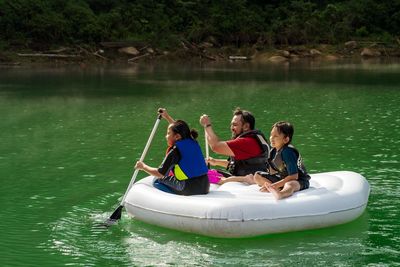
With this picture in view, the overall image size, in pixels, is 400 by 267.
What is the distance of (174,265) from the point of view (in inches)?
232

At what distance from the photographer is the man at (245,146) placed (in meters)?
7.47

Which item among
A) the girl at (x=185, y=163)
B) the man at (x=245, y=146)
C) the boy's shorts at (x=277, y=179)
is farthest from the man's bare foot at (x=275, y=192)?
the man at (x=245, y=146)

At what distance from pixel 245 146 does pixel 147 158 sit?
3.67 meters

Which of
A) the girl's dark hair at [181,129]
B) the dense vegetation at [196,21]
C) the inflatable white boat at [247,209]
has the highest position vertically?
the dense vegetation at [196,21]

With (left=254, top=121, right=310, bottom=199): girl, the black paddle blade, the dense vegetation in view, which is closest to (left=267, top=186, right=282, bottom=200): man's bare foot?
(left=254, top=121, right=310, bottom=199): girl

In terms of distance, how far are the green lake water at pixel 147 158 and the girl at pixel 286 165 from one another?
0.50 meters

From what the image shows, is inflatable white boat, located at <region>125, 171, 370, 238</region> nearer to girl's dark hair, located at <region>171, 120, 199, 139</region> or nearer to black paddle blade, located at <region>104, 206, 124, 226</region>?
black paddle blade, located at <region>104, 206, 124, 226</region>

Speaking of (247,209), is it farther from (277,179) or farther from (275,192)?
(277,179)

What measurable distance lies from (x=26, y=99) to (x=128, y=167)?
11.0 meters

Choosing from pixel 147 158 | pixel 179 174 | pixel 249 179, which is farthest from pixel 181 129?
pixel 147 158

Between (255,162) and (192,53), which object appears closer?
(255,162)

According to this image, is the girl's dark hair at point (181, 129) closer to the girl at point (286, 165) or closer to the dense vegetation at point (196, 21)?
the girl at point (286, 165)

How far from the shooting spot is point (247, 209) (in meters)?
6.38

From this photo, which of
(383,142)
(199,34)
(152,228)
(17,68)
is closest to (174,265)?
(152,228)
